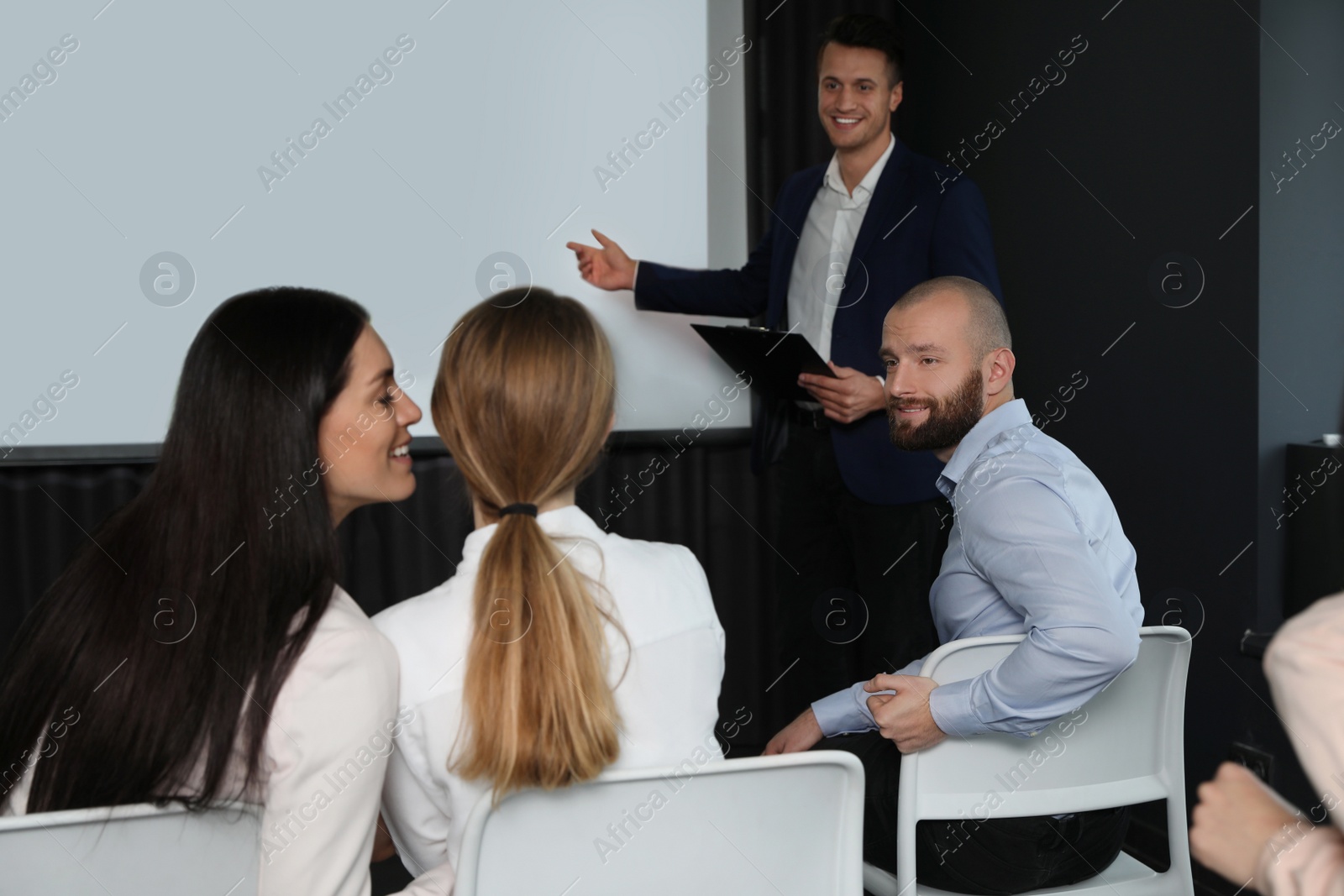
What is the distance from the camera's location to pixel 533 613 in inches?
41.7

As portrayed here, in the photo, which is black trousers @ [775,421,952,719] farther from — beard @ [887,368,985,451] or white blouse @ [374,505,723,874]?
white blouse @ [374,505,723,874]

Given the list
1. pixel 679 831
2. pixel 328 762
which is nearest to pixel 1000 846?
pixel 679 831

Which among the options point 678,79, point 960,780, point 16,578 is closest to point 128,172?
point 16,578

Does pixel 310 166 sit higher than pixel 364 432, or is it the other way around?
pixel 310 166

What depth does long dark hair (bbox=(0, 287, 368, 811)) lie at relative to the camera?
3.46 feet

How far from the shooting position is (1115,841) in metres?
1.48

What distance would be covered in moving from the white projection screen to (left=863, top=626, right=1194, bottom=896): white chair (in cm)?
209

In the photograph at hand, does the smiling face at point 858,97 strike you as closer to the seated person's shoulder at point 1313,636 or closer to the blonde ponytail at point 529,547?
the blonde ponytail at point 529,547

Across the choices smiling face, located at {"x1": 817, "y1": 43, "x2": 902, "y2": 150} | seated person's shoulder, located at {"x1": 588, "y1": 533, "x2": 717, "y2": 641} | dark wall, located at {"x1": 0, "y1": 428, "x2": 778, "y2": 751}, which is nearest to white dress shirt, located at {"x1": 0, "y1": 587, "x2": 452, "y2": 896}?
seated person's shoulder, located at {"x1": 588, "y1": 533, "x2": 717, "y2": 641}

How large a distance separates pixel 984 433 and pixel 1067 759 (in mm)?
512

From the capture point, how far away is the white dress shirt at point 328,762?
0.99 meters

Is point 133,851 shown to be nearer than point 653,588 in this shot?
Yes

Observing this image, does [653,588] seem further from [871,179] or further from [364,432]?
[871,179]

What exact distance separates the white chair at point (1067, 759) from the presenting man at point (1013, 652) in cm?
3
